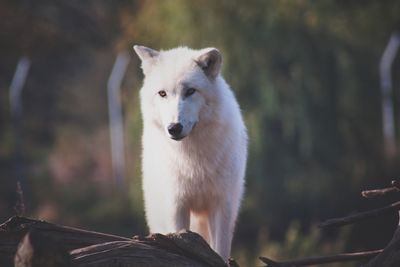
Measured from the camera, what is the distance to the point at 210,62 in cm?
560

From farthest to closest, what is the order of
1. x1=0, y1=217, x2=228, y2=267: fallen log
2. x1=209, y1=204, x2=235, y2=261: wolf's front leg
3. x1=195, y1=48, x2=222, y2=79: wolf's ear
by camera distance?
x1=209, y1=204, x2=235, y2=261: wolf's front leg → x1=195, y1=48, x2=222, y2=79: wolf's ear → x1=0, y1=217, x2=228, y2=267: fallen log

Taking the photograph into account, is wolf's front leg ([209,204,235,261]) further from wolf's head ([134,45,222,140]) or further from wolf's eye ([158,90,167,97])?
wolf's eye ([158,90,167,97])

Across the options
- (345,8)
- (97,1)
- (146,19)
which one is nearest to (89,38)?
(97,1)

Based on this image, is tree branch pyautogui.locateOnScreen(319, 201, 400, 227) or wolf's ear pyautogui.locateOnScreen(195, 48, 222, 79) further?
wolf's ear pyautogui.locateOnScreen(195, 48, 222, 79)

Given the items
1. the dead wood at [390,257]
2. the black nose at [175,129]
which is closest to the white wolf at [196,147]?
the black nose at [175,129]

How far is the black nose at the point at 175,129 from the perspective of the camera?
16.9 feet

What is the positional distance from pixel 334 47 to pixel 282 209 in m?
3.71

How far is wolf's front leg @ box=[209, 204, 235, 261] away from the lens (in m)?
5.67

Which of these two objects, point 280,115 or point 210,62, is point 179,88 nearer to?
point 210,62

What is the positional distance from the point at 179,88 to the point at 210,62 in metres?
0.38

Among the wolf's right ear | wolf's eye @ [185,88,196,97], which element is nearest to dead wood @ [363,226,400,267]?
wolf's eye @ [185,88,196,97]

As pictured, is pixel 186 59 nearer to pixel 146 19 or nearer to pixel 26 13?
pixel 146 19

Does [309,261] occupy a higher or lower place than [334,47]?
lower

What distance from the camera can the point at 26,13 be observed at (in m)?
22.6
